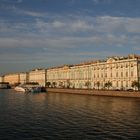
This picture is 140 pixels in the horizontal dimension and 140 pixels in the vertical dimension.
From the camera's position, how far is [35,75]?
17612cm

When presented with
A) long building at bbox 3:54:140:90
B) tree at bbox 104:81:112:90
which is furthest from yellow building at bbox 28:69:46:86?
tree at bbox 104:81:112:90

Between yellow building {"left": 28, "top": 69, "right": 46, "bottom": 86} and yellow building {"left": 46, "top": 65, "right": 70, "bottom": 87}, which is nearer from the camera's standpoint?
yellow building {"left": 46, "top": 65, "right": 70, "bottom": 87}

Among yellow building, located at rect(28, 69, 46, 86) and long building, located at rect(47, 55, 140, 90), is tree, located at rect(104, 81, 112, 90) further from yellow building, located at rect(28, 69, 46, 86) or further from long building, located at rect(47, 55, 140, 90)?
yellow building, located at rect(28, 69, 46, 86)

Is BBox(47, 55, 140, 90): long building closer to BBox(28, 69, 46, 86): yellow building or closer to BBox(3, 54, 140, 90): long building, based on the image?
BBox(3, 54, 140, 90): long building

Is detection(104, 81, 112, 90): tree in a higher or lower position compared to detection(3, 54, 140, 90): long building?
lower

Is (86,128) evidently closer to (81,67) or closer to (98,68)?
(98,68)

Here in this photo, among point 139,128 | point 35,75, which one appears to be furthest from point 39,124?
point 35,75

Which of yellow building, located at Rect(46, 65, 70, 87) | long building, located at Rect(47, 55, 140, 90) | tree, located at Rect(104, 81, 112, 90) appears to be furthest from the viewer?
yellow building, located at Rect(46, 65, 70, 87)

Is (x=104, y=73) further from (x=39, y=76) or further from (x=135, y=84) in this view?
(x=39, y=76)

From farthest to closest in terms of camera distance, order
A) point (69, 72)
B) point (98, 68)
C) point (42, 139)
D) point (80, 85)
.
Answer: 1. point (69, 72)
2. point (80, 85)
3. point (98, 68)
4. point (42, 139)

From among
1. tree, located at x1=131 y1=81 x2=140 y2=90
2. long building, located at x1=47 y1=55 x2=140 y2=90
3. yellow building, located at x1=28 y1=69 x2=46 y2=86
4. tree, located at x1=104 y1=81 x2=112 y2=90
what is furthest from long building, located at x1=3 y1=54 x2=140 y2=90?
yellow building, located at x1=28 y1=69 x2=46 y2=86

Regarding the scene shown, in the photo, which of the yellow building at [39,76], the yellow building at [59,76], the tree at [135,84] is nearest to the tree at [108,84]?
the tree at [135,84]

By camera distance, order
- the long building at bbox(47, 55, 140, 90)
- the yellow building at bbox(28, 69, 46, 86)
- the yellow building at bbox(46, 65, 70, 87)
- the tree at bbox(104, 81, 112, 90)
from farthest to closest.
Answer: the yellow building at bbox(28, 69, 46, 86), the yellow building at bbox(46, 65, 70, 87), the tree at bbox(104, 81, 112, 90), the long building at bbox(47, 55, 140, 90)

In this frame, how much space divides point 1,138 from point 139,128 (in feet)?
41.1
